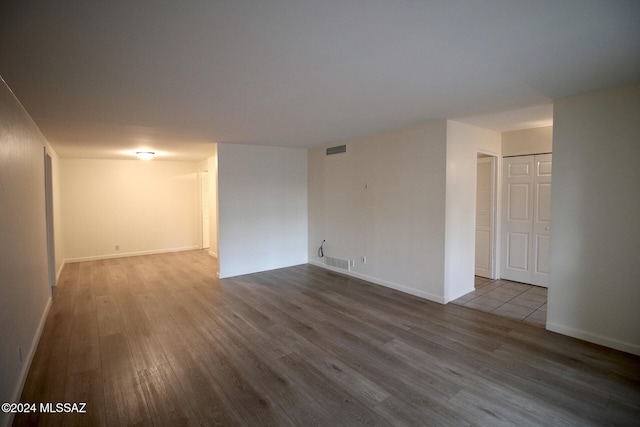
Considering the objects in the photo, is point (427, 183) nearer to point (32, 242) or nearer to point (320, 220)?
point (320, 220)

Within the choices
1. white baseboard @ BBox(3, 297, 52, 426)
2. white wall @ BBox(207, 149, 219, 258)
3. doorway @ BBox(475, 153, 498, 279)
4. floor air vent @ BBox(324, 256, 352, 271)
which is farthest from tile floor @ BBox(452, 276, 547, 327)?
white wall @ BBox(207, 149, 219, 258)

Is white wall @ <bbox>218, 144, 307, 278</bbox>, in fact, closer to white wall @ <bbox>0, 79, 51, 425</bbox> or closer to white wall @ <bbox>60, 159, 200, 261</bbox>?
white wall @ <bbox>0, 79, 51, 425</bbox>

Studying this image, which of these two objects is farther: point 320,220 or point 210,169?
point 210,169

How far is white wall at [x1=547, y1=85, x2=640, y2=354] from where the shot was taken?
112 inches

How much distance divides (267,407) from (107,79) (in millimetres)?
2831

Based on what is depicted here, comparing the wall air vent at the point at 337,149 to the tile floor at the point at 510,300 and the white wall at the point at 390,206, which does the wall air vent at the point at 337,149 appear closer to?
the white wall at the point at 390,206

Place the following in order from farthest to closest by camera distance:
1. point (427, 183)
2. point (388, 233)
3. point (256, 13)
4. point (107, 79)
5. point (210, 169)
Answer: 1. point (210, 169)
2. point (388, 233)
3. point (427, 183)
4. point (107, 79)
5. point (256, 13)

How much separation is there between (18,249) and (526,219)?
642 cm

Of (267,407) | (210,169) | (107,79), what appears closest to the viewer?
(267,407)

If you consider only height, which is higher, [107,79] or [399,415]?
[107,79]

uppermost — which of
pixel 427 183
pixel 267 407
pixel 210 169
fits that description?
pixel 210 169

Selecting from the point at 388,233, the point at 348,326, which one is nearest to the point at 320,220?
the point at 388,233

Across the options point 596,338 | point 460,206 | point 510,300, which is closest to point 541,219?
point 510,300

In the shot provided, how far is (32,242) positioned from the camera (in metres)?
3.32
